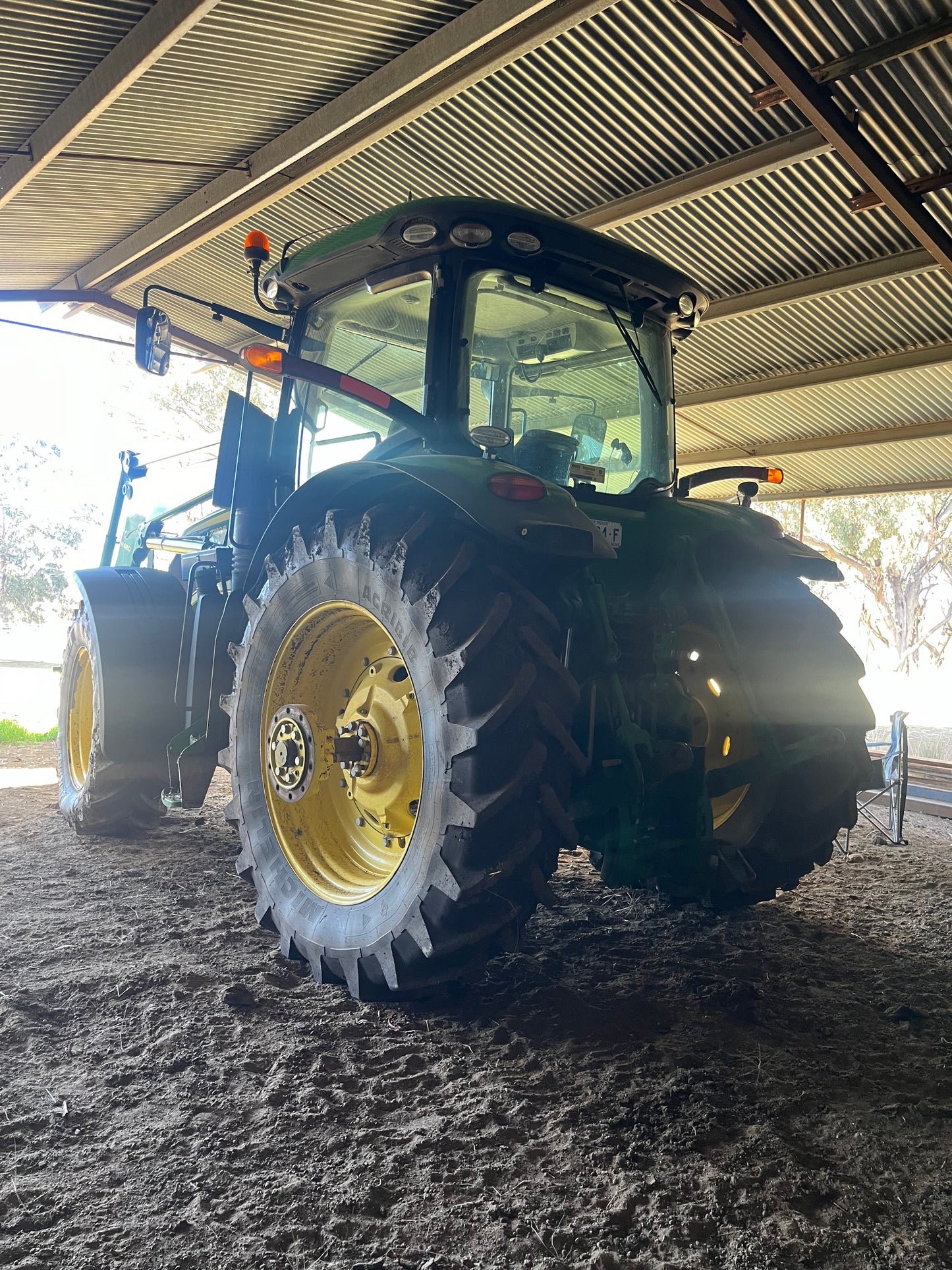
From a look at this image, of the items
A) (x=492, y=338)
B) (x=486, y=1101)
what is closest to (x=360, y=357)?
(x=492, y=338)

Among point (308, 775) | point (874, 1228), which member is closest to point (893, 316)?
point (308, 775)

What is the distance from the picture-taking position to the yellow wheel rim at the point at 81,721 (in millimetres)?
5004

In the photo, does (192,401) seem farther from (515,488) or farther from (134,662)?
(515,488)

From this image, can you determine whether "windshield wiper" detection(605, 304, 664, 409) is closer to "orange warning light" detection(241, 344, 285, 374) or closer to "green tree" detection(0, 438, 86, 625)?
"orange warning light" detection(241, 344, 285, 374)

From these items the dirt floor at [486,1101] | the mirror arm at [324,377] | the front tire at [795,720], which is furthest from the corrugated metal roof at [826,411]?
the mirror arm at [324,377]

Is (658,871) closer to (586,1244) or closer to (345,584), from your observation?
(345,584)

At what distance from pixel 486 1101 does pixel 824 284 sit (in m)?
6.65

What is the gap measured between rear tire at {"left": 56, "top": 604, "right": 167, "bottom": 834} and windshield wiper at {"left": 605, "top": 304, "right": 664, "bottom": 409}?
2.73 meters

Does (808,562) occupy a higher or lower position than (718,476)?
lower

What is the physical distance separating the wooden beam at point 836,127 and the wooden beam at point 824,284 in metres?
0.37

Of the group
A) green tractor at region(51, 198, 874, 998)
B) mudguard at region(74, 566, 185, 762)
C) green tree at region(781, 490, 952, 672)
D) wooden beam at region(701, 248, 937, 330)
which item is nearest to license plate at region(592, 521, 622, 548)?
green tractor at region(51, 198, 874, 998)

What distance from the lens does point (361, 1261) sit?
1.50 metres

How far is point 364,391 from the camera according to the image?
2682mm

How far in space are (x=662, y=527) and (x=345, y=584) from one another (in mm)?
1218
